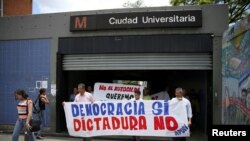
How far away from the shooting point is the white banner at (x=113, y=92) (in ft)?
54.7

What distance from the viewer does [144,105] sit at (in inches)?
455

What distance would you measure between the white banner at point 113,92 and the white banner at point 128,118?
15.6 feet

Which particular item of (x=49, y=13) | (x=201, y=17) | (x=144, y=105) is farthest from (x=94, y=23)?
(x=144, y=105)

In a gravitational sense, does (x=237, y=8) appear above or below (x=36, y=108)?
above

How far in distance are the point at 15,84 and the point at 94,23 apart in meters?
4.20

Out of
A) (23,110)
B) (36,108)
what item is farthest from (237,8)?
(23,110)

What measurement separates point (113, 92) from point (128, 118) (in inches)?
205

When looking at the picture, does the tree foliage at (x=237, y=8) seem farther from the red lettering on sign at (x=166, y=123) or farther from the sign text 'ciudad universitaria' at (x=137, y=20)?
the red lettering on sign at (x=166, y=123)

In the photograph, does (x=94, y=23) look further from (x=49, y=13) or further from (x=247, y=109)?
(x=247, y=109)

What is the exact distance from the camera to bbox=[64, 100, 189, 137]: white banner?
36.8ft

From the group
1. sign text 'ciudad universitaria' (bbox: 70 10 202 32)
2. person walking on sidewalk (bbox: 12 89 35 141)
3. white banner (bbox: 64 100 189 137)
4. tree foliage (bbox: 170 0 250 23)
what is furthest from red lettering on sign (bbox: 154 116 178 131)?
tree foliage (bbox: 170 0 250 23)

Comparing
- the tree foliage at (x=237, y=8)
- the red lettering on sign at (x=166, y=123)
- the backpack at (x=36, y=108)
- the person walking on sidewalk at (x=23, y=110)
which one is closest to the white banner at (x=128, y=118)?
the red lettering on sign at (x=166, y=123)

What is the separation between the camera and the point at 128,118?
11734mm

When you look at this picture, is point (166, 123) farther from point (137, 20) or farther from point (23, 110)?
point (137, 20)
